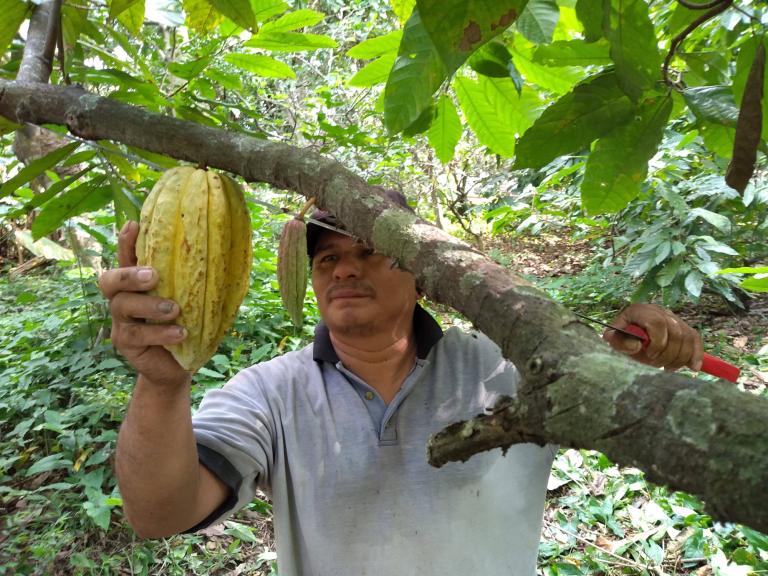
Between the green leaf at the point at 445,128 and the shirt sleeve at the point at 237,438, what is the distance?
94 centimetres

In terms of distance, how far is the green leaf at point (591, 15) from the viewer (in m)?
0.87

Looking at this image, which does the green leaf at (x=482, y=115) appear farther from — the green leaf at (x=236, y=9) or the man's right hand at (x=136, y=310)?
the man's right hand at (x=136, y=310)

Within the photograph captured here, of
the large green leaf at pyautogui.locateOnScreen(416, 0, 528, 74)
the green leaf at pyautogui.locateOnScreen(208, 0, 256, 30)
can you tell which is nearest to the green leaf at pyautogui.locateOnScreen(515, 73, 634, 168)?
the large green leaf at pyautogui.locateOnScreen(416, 0, 528, 74)

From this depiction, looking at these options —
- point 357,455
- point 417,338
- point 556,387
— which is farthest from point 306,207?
point 417,338

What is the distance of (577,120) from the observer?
102 cm

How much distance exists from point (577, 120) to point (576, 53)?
18 cm

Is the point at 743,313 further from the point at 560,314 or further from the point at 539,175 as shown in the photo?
the point at 560,314

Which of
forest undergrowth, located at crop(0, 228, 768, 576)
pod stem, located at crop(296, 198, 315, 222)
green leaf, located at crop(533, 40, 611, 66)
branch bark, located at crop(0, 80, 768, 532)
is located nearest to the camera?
branch bark, located at crop(0, 80, 768, 532)

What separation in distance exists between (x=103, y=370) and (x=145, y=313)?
2.82 m

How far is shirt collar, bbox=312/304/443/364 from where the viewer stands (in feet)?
6.12

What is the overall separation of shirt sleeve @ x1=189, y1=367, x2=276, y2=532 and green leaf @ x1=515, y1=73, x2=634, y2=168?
105 cm

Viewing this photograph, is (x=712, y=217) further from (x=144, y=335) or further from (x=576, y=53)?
(x=144, y=335)

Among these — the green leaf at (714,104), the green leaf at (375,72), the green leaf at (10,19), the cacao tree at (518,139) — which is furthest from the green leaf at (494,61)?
the green leaf at (10,19)

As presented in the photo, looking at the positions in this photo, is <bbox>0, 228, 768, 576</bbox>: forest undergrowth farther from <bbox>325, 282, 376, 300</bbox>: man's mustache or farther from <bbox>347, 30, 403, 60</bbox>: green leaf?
<bbox>347, 30, 403, 60</bbox>: green leaf
